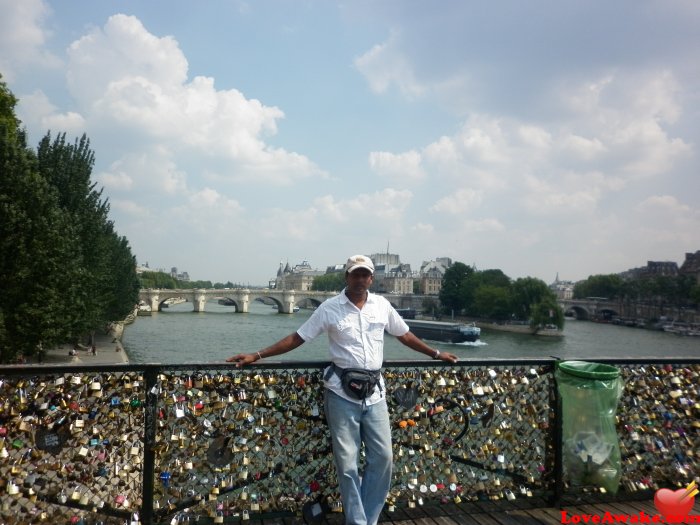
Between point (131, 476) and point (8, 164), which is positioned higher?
point (8, 164)

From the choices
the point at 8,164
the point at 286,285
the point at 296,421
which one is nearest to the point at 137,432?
the point at 296,421

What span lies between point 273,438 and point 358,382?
2.64 feet

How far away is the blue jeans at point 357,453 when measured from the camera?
131 inches

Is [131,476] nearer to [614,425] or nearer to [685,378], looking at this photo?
[614,425]

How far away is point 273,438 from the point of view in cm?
364

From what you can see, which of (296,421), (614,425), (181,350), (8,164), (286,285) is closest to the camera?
(296,421)

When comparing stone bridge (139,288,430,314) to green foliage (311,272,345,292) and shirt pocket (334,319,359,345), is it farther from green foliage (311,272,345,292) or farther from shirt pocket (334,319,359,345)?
shirt pocket (334,319,359,345)

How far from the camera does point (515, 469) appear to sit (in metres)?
4.11

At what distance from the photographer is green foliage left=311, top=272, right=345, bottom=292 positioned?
129m

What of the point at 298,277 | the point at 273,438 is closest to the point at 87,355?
the point at 273,438

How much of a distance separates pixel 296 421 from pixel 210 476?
2.18 feet

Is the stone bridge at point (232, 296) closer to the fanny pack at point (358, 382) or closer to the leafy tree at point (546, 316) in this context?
the leafy tree at point (546, 316)

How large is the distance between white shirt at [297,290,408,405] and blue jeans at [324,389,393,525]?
9 cm

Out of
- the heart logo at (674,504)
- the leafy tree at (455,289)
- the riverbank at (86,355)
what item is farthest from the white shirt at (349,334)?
the leafy tree at (455,289)
